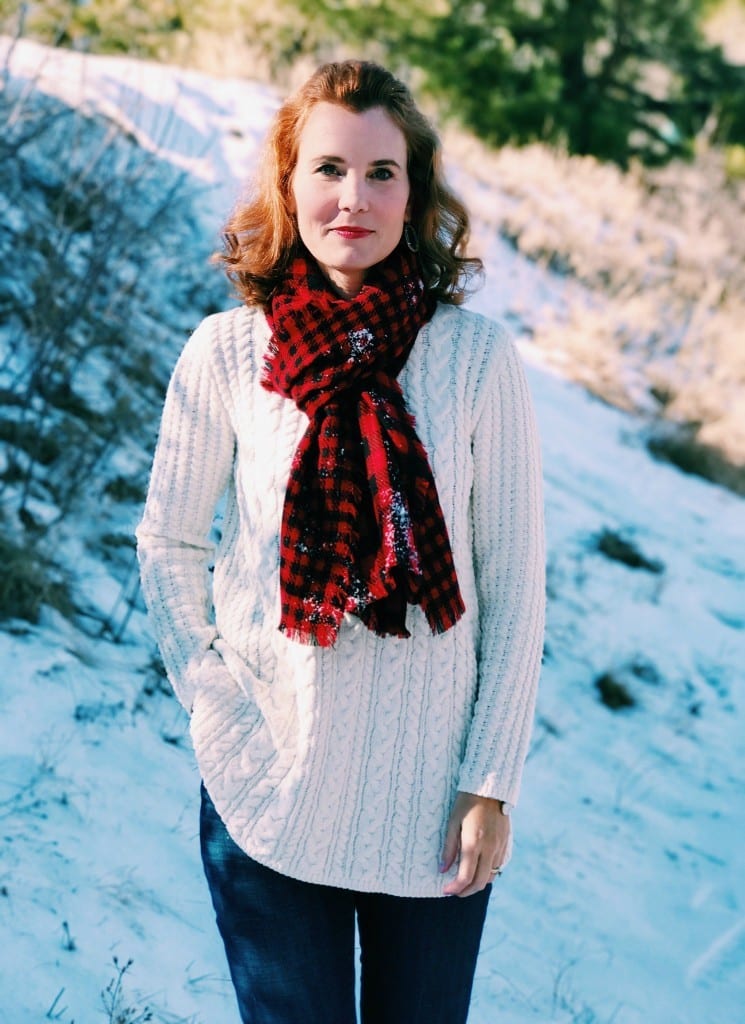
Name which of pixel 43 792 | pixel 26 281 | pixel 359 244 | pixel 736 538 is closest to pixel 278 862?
pixel 359 244

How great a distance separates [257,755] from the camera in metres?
1.49

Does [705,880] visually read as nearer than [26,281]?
Yes

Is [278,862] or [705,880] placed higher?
[278,862]

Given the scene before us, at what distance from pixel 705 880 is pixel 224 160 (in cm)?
599

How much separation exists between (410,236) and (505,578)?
65 centimetres

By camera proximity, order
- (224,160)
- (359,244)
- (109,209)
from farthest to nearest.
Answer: (224,160)
(109,209)
(359,244)

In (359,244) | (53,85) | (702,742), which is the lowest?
(702,742)

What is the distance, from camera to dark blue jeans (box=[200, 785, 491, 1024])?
144 cm

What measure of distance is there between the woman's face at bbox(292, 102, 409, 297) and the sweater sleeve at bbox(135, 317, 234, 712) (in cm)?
27

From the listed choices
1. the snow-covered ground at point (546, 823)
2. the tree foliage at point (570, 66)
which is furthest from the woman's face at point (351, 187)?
the tree foliage at point (570, 66)

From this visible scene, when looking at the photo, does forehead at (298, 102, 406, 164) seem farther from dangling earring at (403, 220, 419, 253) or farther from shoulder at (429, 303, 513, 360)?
shoulder at (429, 303, 513, 360)

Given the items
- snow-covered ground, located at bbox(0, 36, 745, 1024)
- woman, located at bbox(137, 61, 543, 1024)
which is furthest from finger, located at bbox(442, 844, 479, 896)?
snow-covered ground, located at bbox(0, 36, 745, 1024)

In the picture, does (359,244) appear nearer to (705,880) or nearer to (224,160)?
(705,880)

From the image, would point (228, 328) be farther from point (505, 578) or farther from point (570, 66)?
point (570, 66)
